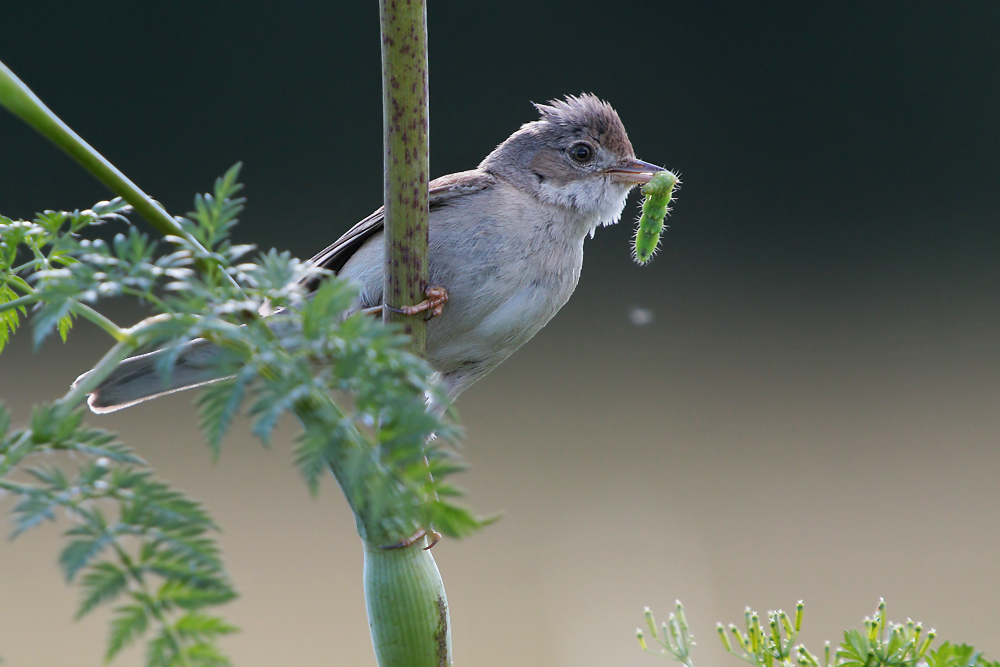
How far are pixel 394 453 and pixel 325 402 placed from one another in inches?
3.6

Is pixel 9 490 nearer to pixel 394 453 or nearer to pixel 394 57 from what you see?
pixel 394 453

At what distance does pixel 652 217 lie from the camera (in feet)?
5.84

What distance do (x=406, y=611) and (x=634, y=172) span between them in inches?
65.0

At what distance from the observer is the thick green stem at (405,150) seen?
0.83m

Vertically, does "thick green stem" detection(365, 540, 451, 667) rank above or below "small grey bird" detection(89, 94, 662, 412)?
below

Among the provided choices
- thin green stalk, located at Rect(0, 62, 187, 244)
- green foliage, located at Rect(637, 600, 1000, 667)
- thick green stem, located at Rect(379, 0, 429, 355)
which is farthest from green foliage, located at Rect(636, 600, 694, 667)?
thin green stalk, located at Rect(0, 62, 187, 244)

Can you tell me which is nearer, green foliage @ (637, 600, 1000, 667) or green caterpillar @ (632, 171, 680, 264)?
green foliage @ (637, 600, 1000, 667)

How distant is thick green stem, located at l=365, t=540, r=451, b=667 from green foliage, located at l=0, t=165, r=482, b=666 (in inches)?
11.1

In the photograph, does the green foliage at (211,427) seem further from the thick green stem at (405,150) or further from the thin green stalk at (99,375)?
the thick green stem at (405,150)

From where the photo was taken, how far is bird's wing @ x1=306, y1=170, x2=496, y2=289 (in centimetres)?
206

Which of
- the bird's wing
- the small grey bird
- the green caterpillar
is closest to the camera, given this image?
the green caterpillar

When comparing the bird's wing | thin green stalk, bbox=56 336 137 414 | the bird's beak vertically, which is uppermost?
the bird's beak

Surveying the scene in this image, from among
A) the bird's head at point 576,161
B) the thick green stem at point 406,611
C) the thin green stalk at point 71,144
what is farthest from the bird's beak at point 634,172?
the thin green stalk at point 71,144

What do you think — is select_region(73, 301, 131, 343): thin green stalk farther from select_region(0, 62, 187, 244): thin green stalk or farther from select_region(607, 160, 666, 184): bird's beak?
select_region(607, 160, 666, 184): bird's beak
